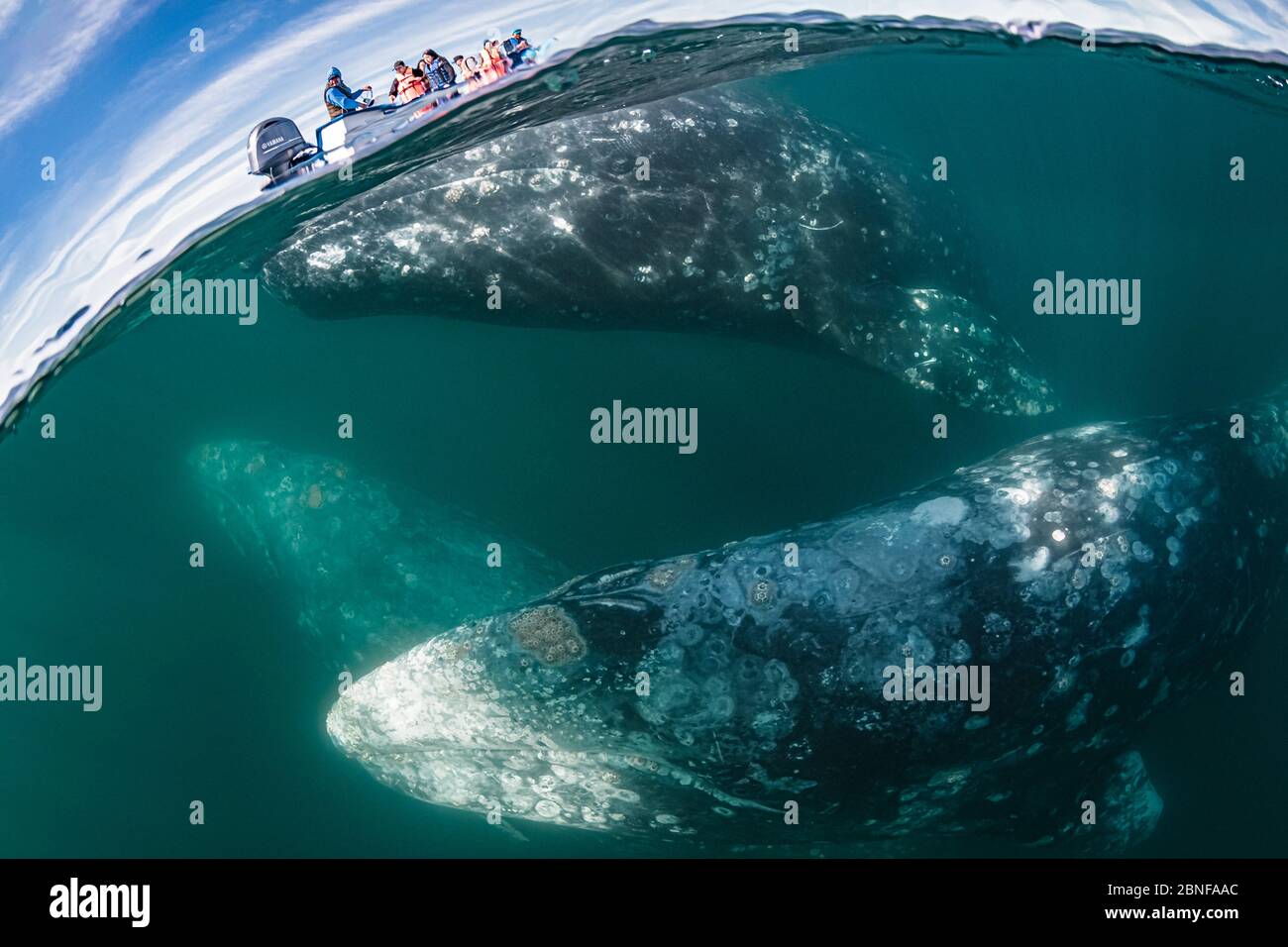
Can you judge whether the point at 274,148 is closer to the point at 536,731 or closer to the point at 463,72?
the point at 463,72

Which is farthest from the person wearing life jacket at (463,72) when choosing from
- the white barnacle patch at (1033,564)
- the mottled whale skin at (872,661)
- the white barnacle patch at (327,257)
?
the white barnacle patch at (1033,564)

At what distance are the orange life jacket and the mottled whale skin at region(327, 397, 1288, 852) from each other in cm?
598

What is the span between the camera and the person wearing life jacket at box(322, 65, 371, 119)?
8.16 m

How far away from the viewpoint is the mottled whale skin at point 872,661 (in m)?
6.84

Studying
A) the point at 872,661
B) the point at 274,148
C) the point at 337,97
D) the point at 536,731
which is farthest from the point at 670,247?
the point at 536,731

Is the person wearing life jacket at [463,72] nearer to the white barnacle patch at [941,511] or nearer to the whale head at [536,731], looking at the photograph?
the whale head at [536,731]

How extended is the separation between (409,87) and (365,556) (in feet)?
22.9

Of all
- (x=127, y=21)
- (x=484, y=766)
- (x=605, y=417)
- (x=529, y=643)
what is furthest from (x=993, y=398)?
(x=127, y=21)

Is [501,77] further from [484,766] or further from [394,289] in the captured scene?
[484,766]

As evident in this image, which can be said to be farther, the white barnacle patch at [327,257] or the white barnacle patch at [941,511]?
the white barnacle patch at [327,257]

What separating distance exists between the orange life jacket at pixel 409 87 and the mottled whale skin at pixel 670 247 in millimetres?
1990

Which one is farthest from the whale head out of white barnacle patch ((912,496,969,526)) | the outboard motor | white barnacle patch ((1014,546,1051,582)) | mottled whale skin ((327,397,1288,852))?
the outboard motor

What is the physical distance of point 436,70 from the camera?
8328mm
